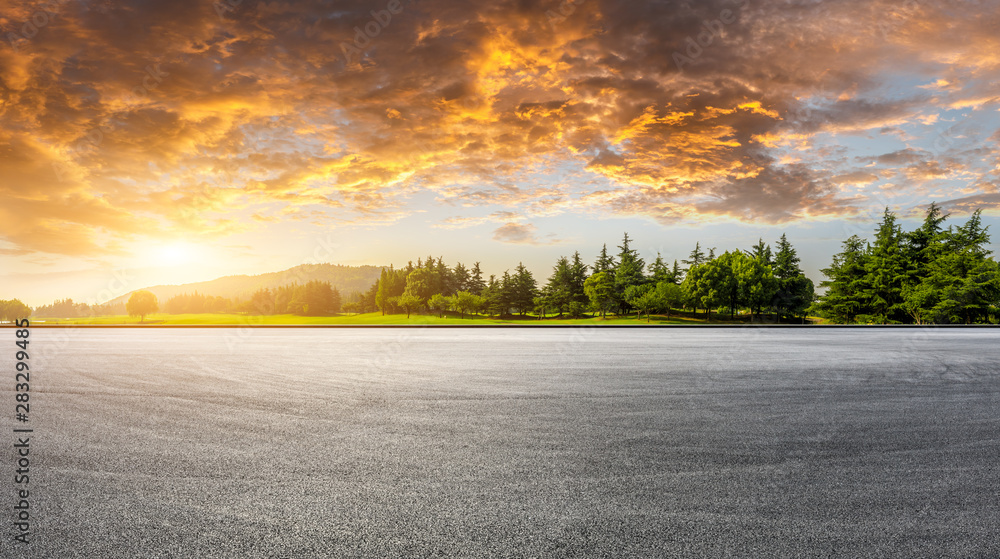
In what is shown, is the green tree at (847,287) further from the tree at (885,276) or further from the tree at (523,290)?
the tree at (523,290)

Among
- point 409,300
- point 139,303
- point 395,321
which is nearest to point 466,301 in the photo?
point 409,300

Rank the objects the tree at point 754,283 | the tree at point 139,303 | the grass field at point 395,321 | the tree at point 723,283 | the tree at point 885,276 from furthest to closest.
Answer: the tree at point 139,303 → the tree at point 754,283 → the tree at point 723,283 → the tree at point 885,276 → the grass field at point 395,321

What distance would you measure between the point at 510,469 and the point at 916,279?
80258 mm

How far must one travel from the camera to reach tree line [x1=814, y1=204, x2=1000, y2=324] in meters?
56.3

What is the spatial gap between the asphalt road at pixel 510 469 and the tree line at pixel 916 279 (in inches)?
2481

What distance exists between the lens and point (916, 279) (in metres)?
64.4

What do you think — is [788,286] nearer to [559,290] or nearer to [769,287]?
[769,287]

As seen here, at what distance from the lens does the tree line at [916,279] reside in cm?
5634

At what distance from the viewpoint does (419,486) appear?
4.48m

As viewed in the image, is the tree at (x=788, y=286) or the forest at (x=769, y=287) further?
the tree at (x=788, y=286)

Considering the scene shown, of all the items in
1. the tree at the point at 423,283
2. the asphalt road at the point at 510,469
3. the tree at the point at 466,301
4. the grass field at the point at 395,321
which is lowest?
the grass field at the point at 395,321

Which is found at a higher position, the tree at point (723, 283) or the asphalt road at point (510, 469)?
the tree at point (723, 283)

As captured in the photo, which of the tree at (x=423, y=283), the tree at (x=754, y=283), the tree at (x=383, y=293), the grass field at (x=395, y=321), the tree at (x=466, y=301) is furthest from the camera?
the tree at (x=383, y=293)

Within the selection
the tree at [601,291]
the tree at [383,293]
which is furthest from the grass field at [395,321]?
the tree at [383,293]
